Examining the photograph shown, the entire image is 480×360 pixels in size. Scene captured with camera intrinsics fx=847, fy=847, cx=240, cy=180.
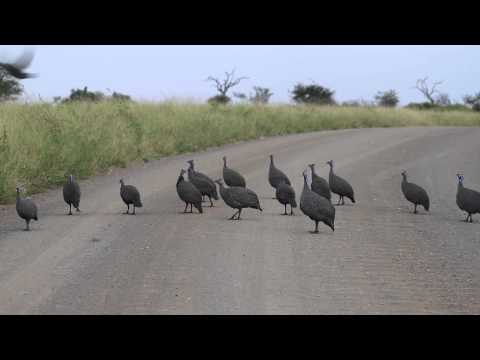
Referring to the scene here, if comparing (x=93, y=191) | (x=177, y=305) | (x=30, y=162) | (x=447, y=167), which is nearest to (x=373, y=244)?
(x=177, y=305)

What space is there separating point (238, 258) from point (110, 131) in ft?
40.4

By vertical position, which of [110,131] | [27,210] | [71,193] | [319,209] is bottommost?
[27,210]

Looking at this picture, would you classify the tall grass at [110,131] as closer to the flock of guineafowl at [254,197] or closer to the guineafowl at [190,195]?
the flock of guineafowl at [254,197]

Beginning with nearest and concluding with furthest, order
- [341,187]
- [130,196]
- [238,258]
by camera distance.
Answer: [238,258]
[130,196]
[341,187]

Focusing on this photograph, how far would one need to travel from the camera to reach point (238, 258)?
9039 mm

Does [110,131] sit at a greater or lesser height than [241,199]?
greater

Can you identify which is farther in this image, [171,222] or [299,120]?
[299,120]

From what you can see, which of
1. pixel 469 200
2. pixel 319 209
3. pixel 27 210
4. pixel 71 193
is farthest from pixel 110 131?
pixel 319 209

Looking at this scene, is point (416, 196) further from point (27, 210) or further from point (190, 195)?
point (27, 210)

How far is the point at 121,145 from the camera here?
2019 cm

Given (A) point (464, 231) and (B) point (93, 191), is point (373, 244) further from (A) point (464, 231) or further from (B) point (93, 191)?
(B) point (93, 191)

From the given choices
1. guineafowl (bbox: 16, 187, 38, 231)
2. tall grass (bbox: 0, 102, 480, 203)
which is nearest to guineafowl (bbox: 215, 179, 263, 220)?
guineafowl (bbox: 16, 187, 38, 231)

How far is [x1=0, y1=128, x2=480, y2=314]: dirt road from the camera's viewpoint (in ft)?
23.4

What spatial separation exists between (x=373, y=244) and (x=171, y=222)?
116 inches
